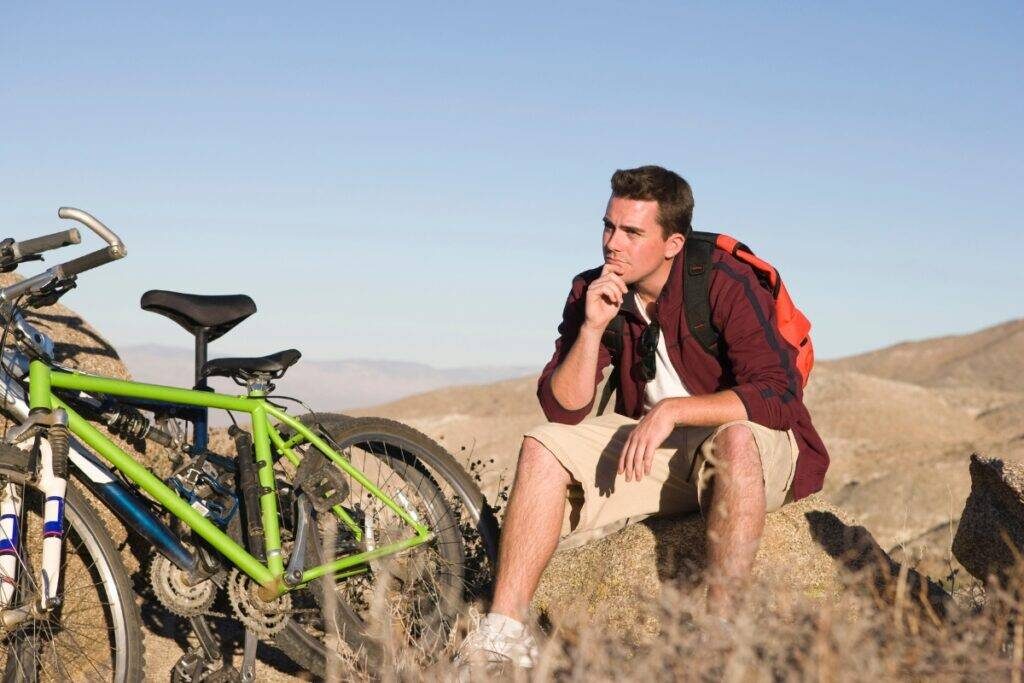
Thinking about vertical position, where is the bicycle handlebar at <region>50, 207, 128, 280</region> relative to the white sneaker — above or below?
above

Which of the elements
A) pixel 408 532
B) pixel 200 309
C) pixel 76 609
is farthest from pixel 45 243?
pixel 408 532

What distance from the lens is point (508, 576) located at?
412 cm

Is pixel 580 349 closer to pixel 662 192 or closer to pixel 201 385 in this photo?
pixel 662 192

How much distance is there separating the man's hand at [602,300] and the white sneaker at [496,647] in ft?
3.82

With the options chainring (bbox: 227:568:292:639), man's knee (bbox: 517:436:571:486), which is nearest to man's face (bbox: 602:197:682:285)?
man's knee (bbox: 517:436:571:486)

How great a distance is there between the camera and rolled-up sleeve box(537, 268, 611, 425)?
4629mm

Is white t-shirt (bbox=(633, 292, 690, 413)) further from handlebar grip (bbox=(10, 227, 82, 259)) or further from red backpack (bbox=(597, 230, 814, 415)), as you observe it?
handlebar grip (bbox=(10, 227, 82, 259))

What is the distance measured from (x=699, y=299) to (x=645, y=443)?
2.39ft

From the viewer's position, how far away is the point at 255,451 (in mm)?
4188

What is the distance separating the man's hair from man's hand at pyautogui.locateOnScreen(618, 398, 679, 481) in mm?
828

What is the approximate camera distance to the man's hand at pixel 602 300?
173 inches

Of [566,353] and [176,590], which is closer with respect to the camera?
[176,590]

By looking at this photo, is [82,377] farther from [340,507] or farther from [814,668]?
[814,668]

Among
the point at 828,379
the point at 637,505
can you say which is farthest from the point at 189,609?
the point at 828,379
